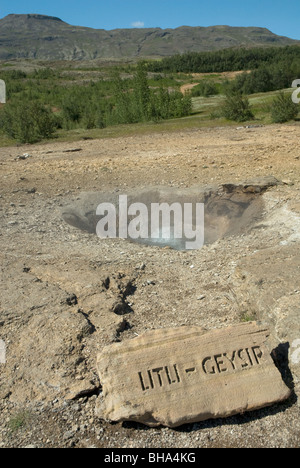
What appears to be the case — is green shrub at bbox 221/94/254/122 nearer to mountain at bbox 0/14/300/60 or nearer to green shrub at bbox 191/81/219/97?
green shrub at bbox 191/81/219/97

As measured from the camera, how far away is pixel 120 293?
4547mm

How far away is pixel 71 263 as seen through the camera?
5.03m

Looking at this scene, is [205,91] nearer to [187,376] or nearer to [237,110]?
[237,110]

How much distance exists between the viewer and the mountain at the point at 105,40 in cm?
12269

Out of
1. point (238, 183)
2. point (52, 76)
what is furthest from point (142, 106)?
point (52, 76)

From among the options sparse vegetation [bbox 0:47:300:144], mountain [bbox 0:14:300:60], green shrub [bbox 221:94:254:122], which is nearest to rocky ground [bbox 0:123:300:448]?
sparse vegetation [bbox 0:47:300:144]

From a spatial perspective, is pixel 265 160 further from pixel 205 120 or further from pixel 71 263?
pixel 205 120

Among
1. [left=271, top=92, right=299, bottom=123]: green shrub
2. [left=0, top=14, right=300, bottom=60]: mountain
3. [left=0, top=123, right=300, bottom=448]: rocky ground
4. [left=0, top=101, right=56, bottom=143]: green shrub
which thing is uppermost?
[left=0, top=14, right=300, bottom=60]: mountain

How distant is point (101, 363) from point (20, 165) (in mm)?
7783

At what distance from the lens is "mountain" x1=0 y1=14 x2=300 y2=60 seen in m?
123

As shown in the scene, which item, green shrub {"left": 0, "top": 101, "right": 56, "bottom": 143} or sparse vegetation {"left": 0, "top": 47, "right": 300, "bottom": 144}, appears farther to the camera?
sparse vegetation {"left": 0, "top": 47, "right": 300, "bottom": 144}

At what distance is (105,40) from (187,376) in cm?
15656

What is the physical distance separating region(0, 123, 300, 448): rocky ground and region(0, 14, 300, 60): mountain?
356ft

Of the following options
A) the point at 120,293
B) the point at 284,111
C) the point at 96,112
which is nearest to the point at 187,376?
the point at 120,293
